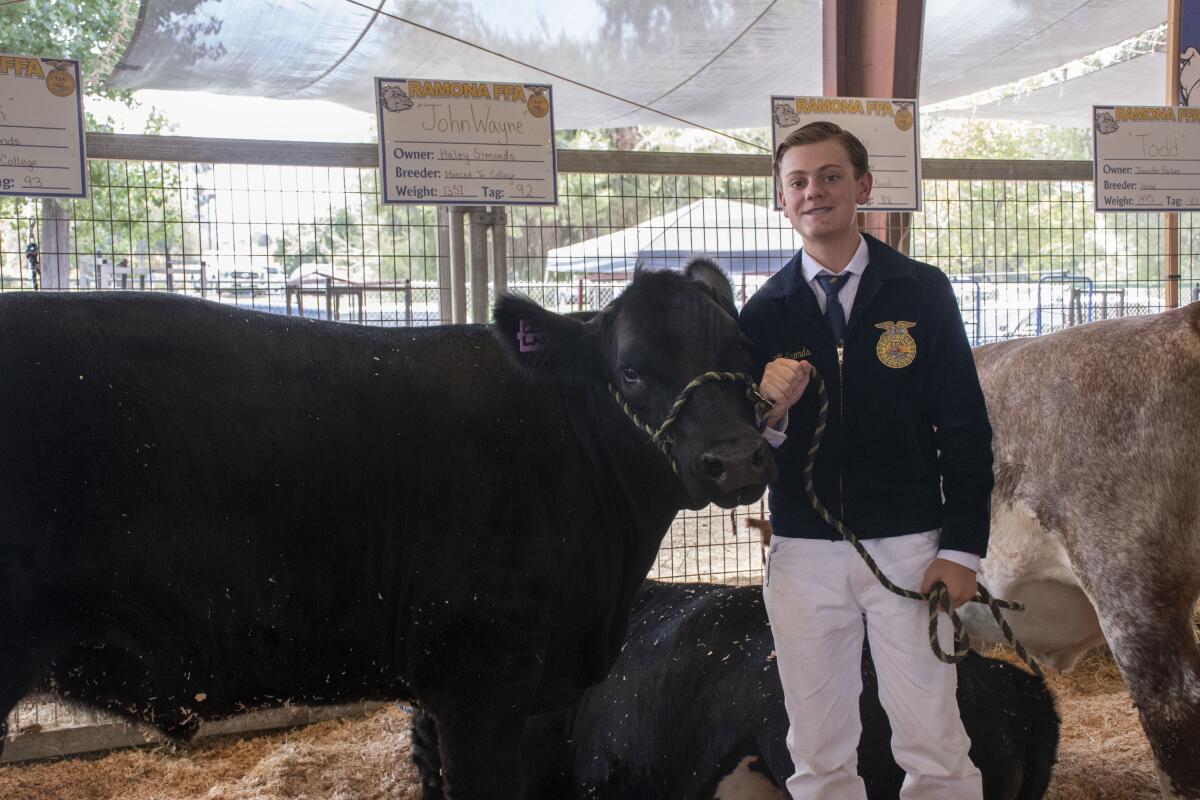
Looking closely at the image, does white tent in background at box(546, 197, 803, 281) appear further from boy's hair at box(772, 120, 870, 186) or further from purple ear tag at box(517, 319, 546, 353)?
boy's hair at box(772, 120, 870, 186)

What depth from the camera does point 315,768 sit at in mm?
4262

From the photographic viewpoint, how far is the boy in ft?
8.49

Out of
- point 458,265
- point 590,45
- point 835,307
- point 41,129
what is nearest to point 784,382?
point 835,307

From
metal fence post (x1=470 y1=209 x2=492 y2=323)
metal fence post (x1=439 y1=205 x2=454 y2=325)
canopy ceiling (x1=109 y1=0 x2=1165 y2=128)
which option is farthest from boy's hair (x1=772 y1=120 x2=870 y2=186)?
canopy ceiling (x1=109 y1=0 x2=1165 y2=128)

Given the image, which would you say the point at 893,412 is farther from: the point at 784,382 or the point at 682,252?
the point at 682,252

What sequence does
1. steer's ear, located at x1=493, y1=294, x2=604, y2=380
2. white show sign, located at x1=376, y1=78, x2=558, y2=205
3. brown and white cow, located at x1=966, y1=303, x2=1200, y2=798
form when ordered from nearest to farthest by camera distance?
steer's ear, located at x1=493, y1=294, x2=604, y2=380, brown and white cow, located at x1=966, y1=303, x2=1200, y2=798, white show sign, located at x1=376, y1=78, x2=558, y2=205

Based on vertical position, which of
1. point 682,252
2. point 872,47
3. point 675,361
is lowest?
point 675,361

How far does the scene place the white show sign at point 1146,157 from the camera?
5.93 metres

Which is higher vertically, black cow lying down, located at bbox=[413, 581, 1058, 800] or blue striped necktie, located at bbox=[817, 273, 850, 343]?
blue striped necktie, located at bbox=[817, 273, 850, 343]

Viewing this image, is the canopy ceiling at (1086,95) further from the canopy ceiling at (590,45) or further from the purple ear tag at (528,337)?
the purple ear tag at (528,337)

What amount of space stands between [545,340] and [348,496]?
73 centimetres

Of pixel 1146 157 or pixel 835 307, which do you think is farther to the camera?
pixel 1146 157

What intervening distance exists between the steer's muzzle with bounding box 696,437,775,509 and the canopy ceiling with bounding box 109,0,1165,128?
6.35 metres

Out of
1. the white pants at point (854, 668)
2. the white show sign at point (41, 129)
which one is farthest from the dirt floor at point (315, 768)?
the white show sign at point (41, 129)
